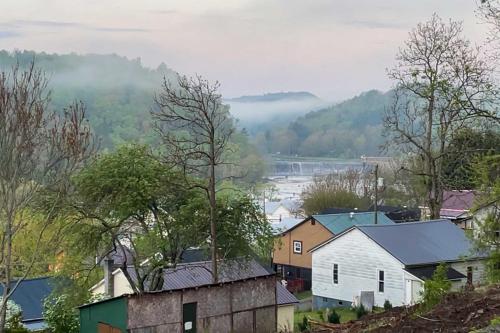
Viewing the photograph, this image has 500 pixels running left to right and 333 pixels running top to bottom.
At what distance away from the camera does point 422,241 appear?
121 feet

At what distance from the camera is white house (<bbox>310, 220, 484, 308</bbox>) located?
116 feet

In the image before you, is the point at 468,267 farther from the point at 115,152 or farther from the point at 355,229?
the point at 115,152

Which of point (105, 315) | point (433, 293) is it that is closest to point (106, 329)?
point (105, 315)

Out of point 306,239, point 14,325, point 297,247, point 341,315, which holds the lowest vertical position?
point 341,315

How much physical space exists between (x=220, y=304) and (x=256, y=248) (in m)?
6.48

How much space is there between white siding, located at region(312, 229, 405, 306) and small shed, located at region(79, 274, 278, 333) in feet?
46.7

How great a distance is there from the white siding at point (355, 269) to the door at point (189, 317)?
16535mm

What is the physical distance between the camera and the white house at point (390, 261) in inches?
1387

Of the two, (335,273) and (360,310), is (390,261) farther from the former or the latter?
(335,273)

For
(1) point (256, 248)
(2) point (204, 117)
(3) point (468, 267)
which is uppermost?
(2) point (204, 117)

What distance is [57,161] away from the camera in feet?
78.5

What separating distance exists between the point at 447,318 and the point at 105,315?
42.3ft

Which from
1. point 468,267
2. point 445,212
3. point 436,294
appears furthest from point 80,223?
point 445,212


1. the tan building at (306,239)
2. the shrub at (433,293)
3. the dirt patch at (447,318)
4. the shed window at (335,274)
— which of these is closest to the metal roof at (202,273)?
the shed window at (335,274)
